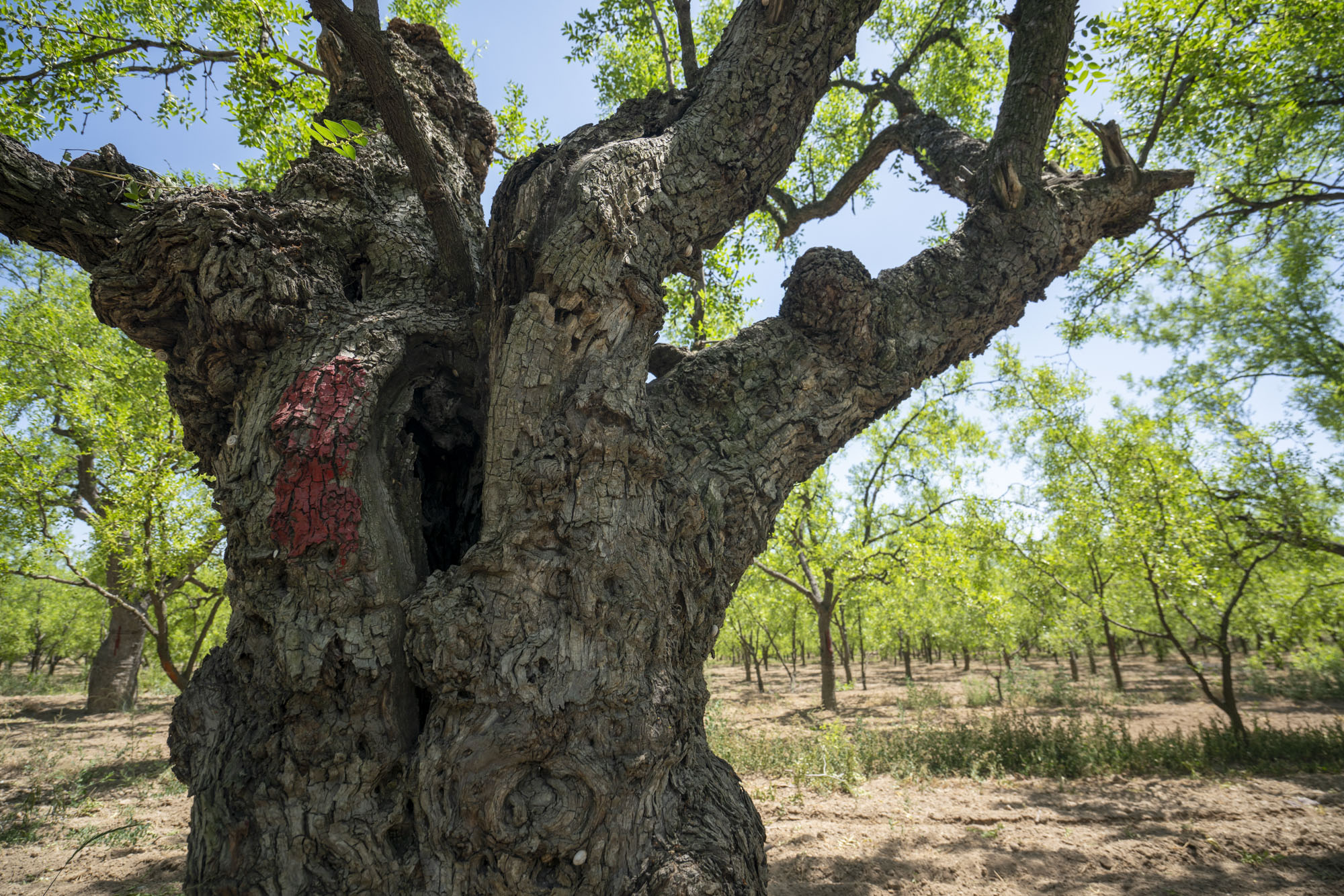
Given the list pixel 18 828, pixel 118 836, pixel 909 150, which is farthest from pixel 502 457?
pixel 18 828

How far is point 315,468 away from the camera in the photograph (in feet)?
6.50

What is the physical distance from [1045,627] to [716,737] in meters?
12.9

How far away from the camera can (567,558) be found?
198 cm

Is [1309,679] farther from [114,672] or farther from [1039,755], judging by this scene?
[114,672]

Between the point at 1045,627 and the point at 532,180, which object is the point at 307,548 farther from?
the point at 1045,627

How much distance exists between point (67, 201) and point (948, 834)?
20.9 feet

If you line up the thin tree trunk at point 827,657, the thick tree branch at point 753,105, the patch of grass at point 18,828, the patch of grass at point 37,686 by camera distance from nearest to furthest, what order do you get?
1. the thick tree branch at point 753,105
2. the patch of grass at point 18,828
3. the thin tree trunk at point 827,657
4. the patch of grass at point 37,686

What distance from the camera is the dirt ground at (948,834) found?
3646 mm

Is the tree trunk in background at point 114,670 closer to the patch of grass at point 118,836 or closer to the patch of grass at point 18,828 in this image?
the patch of grass at point 18,828

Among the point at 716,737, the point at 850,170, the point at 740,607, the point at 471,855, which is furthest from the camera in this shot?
the point at 740,607

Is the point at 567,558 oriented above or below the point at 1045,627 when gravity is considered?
above

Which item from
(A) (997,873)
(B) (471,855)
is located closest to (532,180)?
(B) (471,855)

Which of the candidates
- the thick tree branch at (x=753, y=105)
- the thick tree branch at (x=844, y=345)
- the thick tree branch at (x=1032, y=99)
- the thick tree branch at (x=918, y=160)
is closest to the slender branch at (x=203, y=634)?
the thick tree branch at (x=844, y=345)

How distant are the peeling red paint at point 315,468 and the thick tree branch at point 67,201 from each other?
3.43ft
